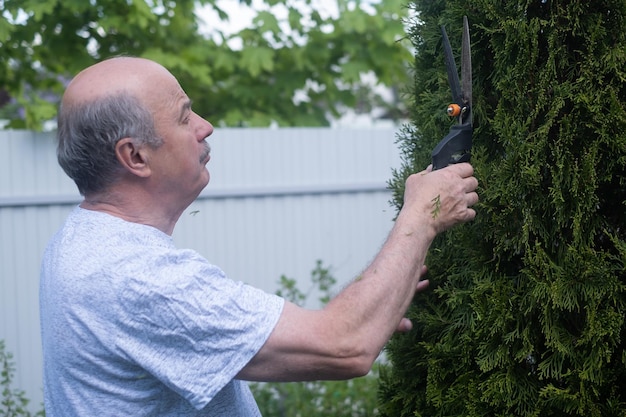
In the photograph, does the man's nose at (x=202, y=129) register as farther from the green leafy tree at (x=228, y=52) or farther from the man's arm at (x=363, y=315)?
the green leafy tree at (x=228, y=52)

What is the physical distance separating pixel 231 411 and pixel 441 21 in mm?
1319

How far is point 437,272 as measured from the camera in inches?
87.3

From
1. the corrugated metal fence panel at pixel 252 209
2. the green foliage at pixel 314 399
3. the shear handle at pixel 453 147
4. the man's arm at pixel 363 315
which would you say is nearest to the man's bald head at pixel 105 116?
the man's arm at pixel 363 315

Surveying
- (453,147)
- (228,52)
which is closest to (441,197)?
(453,147)

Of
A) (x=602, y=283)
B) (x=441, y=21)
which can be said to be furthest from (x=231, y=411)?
(x=441, y=21)

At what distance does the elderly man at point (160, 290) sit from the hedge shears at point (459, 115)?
0.06 meters

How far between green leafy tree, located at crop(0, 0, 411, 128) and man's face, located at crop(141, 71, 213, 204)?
11.4 feet

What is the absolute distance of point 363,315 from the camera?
5.28ft

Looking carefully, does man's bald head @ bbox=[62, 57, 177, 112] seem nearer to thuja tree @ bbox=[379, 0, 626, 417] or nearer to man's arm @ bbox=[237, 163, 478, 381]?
man's arm @ bbox=[237, 163, 478, 381]

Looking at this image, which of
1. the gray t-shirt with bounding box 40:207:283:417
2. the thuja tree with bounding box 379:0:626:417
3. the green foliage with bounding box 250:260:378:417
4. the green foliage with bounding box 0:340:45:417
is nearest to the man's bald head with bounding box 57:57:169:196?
the gray t-shirt with bounding box 40:207:283:417

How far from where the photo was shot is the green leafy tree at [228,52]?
5320mm

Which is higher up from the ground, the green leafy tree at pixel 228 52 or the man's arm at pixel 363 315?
the green leafy tree at pixel 228 52

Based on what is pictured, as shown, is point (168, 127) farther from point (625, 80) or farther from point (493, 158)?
point (625, 80)

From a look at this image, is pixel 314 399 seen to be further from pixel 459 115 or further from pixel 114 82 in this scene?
pixel 114 82
